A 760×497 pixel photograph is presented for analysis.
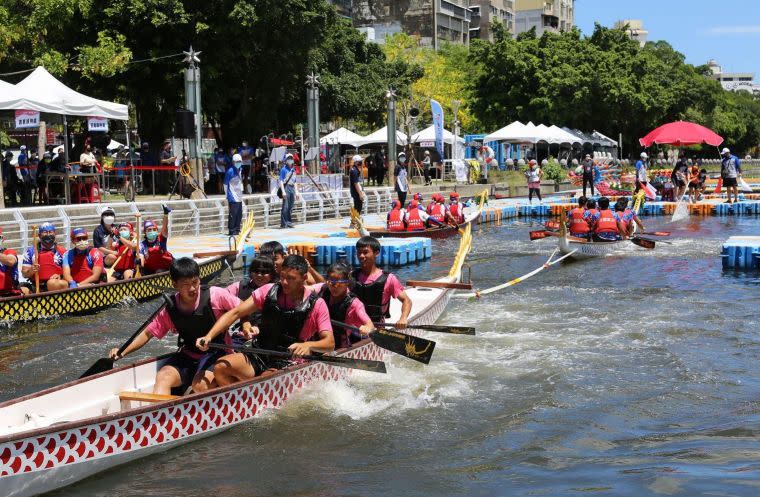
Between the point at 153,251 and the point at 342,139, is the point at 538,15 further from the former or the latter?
the point at 153,251

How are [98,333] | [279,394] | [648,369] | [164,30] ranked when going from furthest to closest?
[164,30], [98,333], [648,369], [279,394]

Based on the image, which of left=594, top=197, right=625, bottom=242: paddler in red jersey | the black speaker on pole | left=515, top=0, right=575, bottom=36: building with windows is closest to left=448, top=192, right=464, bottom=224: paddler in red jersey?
left=594, top=197, right=625, bottom=242: paddler in red jersey

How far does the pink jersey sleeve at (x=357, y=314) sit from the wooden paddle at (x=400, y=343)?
0.14 metres

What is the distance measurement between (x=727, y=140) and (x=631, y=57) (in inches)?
1246

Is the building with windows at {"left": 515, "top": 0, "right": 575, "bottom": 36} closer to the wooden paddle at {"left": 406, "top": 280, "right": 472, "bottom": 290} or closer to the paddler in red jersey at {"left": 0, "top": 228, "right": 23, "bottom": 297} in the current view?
the wooden paddle at {"left": 406, "top": 280, "right": 472, "bottom": 290}

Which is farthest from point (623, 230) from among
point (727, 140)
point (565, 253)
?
point (727, 140)

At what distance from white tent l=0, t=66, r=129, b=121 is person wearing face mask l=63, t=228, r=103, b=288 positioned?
6823 mm

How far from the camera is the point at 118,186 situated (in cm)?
3288

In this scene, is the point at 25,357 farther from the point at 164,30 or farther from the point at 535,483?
the point at 164,30

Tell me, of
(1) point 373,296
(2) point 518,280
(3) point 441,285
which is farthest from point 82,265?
(2) point 518,280

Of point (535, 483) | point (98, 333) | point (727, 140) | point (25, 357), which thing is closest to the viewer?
point (535, 483)

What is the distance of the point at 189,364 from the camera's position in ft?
29.3

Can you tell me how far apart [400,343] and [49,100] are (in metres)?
14.2

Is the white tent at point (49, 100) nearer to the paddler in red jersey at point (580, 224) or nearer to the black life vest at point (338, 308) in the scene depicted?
the paddler in red jersey at point (580, 224)
